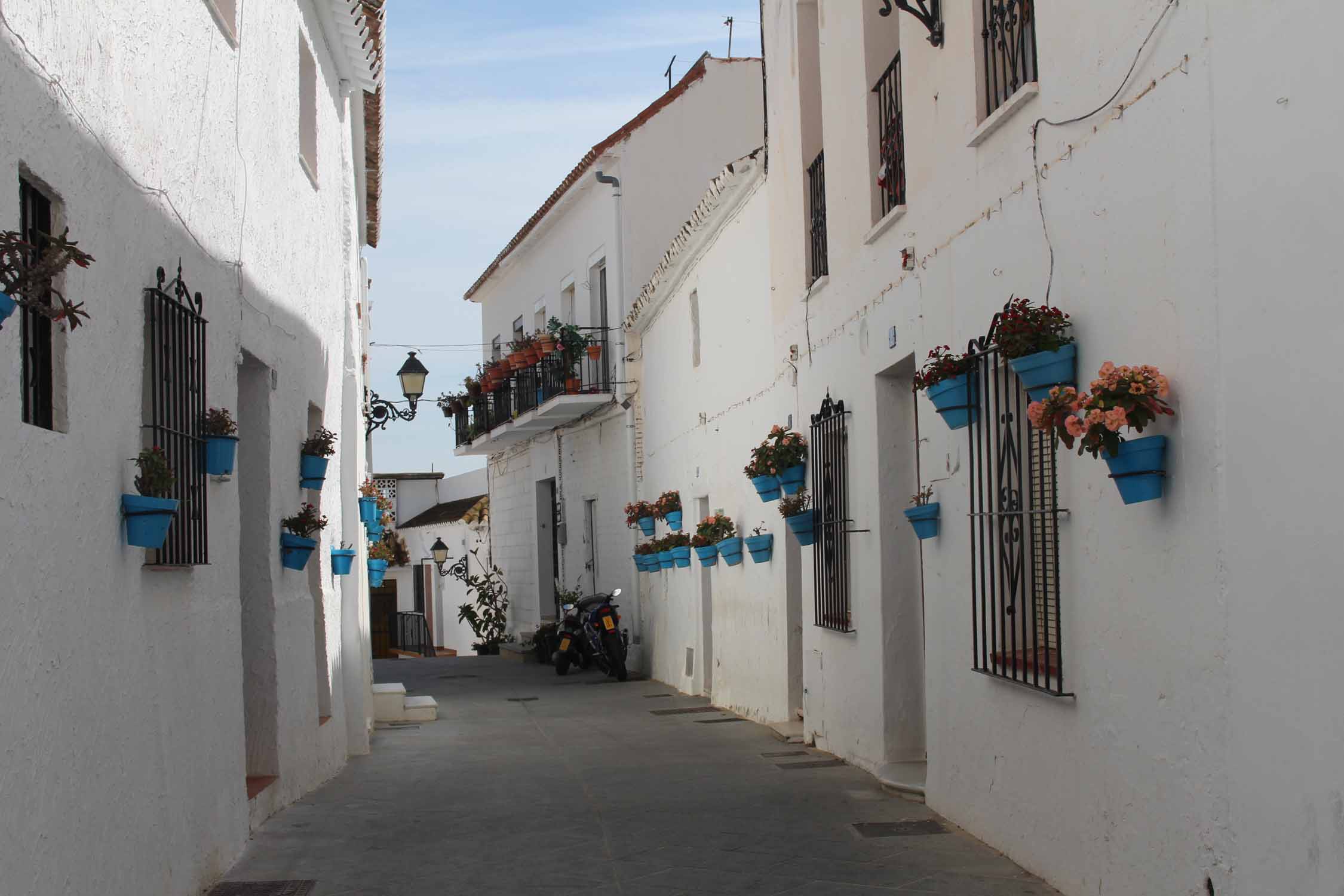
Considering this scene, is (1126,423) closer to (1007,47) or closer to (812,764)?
(1007,47)

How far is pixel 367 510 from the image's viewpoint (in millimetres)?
13547

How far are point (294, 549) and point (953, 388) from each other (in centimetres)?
427

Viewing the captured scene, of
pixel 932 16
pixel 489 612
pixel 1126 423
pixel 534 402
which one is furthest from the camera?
pixel 489 612

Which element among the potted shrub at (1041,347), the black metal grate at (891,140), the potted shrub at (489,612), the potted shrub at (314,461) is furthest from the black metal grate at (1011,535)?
the potted shrub at (489,612)

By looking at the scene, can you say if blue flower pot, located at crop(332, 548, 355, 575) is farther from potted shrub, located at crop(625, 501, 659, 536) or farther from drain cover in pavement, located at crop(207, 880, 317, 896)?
potted shrub, located at crop(625, 501, 659, 536)

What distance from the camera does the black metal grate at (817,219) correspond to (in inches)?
414

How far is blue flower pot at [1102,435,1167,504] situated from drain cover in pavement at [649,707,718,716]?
A: 31.3ft

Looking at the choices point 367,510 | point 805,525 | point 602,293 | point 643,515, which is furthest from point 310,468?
point 602,293

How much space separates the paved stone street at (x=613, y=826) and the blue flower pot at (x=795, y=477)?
1969 millimetres

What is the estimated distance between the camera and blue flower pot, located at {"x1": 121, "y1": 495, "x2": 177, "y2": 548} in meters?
5.10

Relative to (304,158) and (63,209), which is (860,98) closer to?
(304,158)

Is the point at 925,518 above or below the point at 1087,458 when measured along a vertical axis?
below

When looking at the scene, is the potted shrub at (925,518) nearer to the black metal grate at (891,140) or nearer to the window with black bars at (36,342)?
the black metal grate at (891,140)

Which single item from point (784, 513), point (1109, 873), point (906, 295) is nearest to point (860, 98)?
point (906, 295)
